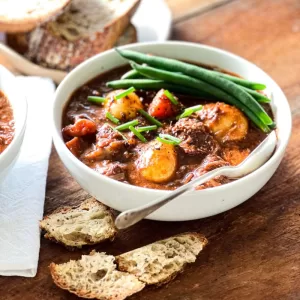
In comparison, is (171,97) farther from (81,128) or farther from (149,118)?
(81,128)

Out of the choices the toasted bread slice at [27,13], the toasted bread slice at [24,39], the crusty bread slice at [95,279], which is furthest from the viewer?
the toasted bread slice at [24,39]

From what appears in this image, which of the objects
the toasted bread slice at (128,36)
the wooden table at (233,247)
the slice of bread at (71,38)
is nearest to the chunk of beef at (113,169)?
the wooden table at (233,247)

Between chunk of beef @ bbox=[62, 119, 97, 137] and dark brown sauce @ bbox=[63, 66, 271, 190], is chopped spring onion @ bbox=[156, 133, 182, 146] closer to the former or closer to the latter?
dark brown sauce @ bbox=[63, 66, 271, 190]

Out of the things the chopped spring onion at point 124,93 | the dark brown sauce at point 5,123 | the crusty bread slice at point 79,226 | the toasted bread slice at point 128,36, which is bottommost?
the crusty bread slice at point 79,226

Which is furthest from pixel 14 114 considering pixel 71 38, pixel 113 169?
pixel 71 38

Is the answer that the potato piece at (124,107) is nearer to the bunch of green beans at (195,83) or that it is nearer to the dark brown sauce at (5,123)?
the bunch of green beans at (195,83)

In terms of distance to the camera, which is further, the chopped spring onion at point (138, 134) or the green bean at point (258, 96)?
the green bean at point (258, 96)

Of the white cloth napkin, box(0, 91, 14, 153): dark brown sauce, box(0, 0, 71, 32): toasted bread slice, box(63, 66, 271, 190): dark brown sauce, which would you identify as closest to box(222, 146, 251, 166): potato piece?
box(63, 66, 271, 190): dark brown sauce

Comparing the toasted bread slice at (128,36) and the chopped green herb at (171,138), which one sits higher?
the chopped green herb at (171,138)

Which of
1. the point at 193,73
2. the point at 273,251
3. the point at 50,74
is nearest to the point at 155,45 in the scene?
the point at 193,73
